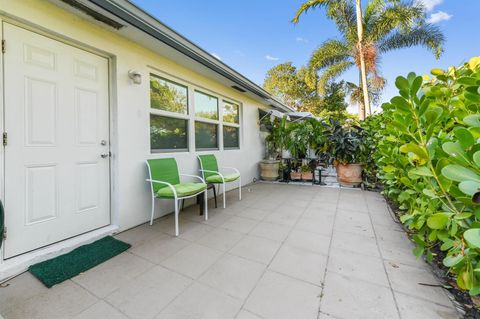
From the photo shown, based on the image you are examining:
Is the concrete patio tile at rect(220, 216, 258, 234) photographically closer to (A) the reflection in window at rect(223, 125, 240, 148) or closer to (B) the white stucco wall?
(B) the white stucco wall

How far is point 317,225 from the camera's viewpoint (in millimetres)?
2951

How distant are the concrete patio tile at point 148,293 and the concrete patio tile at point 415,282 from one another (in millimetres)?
1790

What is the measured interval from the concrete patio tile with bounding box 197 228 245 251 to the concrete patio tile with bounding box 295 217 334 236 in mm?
913

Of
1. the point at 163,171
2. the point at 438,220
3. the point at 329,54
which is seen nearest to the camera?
the point at 438,220

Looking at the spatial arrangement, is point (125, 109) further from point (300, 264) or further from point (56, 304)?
point (300, 264)

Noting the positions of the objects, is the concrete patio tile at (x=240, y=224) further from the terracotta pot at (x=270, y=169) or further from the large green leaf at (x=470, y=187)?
the terracotta pot at (x=270, y=169)

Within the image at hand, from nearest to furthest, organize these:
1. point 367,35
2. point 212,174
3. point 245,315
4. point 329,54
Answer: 1. point 245,315
2. point 212,174
3. point 367,35
4. point 329,54

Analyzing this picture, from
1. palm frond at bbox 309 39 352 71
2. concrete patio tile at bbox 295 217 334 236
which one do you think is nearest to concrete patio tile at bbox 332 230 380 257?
concrete patio tile at bbox 295 217 334 236

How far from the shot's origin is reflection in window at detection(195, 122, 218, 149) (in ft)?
13.9

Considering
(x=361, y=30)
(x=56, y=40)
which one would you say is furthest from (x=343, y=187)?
(x=361, y=30)

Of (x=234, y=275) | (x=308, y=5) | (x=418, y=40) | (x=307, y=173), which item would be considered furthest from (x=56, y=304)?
(x=418, y=40)

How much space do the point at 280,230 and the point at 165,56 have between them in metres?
3.28

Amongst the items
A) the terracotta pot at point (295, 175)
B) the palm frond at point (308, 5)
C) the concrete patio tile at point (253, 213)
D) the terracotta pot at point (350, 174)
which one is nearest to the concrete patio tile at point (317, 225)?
the concrete patio tile at point (253, 213)

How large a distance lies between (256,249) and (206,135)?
2885 millimetres
